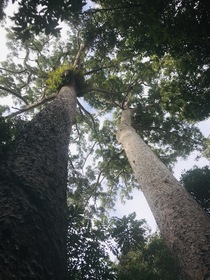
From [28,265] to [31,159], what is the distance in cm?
188

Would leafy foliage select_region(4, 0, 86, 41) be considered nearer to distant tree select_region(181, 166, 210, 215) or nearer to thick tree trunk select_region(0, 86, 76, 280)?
thick tree trunk select_region(0, 86, 76, 280)

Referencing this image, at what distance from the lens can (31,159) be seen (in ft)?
13.1

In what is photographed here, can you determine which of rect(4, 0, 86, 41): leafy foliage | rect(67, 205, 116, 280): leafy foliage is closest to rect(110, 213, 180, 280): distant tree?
rect(67, 205, 116, 280): leafy foliage

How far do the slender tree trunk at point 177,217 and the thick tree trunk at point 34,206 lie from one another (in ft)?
5.67

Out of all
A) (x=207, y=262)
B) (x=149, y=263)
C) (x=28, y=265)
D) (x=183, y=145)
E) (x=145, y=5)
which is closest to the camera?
(x=28, y=265)

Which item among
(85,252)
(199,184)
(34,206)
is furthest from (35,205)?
(199,184)

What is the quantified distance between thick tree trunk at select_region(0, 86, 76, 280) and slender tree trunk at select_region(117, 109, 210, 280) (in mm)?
1727

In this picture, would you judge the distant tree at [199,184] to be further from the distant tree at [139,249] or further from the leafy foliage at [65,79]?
the leafy foliage at [65,79]

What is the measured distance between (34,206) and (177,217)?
2.45m

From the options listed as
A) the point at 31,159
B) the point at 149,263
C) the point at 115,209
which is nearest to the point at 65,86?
the point at 31,159

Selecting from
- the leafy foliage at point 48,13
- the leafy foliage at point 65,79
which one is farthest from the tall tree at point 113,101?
the leafy foliage at point 48,13

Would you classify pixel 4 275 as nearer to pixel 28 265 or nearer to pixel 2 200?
pixel 28 265

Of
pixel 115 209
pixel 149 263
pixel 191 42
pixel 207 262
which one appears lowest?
pixel 207 262

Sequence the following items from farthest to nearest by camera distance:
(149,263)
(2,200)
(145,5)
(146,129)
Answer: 1. (146,129)
2. (149,263)
3. (145,5)
4. (2,200)
